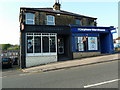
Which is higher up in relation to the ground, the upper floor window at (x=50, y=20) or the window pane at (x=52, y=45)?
the upper floor window at (x=50, y=20)

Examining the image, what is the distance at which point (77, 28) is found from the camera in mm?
16625

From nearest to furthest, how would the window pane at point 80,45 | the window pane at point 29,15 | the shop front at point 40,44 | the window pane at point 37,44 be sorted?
1. the shop front at point 40,44
2. the window pane at point 37,44
3. the window pane at point 80,45
4. the window pane at point 29,15

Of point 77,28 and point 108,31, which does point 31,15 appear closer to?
point 77,28

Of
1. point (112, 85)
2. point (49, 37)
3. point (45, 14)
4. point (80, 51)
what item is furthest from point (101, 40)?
point (112, 85)

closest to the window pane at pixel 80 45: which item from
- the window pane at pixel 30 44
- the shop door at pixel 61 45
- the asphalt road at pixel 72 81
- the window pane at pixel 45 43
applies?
the shop door at pixel 61 45

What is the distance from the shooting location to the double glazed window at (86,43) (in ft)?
54.7

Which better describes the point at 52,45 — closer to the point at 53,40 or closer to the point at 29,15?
the point at 53,40

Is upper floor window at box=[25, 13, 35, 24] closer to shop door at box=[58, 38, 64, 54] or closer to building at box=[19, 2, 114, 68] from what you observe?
building at box=[19, 2, 114, 68]

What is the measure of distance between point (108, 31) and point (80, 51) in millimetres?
5639

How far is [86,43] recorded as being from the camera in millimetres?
16984

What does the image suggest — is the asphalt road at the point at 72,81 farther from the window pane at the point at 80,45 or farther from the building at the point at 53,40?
the window pane at the point at 80,45

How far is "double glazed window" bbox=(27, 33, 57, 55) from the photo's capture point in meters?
15.2

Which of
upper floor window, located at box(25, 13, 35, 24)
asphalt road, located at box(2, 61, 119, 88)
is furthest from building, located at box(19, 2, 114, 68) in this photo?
asphalt road, located at box(2, 61, 119, 88)

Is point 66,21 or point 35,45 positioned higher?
point 66,21
